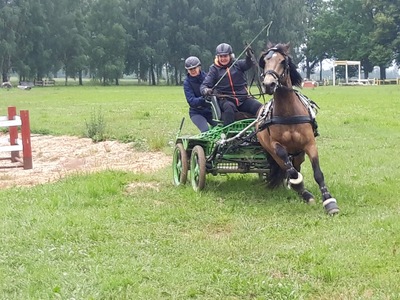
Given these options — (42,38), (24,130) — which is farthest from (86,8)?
(24,130)

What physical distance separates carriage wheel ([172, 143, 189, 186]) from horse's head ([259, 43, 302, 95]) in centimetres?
211

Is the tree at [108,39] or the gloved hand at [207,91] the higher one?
the tree at [108,39]

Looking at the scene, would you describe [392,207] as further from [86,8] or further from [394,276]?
[86,8]

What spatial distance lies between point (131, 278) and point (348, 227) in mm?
2590

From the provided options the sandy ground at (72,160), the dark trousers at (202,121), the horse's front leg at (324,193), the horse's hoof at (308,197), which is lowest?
the sandy ground at (72,160)

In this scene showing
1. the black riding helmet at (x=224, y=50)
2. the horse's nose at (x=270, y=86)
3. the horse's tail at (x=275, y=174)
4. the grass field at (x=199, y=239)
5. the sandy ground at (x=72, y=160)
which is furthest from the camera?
the sandy ground at (x=72, y=160)

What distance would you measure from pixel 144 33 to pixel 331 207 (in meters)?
67.9

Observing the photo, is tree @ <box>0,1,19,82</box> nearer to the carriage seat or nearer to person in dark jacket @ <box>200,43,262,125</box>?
→ person in dark jacket @ <box>200,43,262,125</box>

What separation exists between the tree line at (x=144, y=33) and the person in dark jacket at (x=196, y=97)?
57.1 m

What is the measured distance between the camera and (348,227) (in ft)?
22.0

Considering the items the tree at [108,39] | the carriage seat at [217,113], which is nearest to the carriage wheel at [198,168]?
the carriage seat at [217,113]

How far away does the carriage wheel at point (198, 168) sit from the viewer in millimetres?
8898

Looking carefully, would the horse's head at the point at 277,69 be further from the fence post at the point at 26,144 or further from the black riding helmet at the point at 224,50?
the fence post at the point at 26,144

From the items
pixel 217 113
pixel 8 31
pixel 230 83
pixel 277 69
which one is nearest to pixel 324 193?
pixel 277 69
